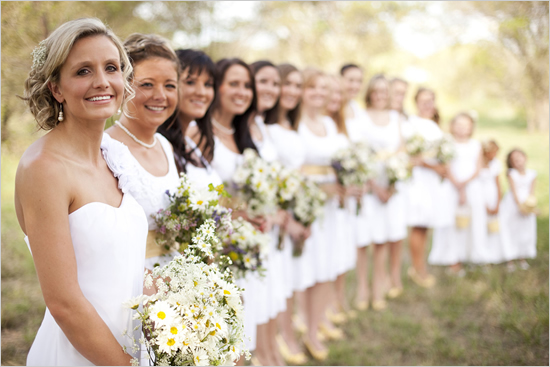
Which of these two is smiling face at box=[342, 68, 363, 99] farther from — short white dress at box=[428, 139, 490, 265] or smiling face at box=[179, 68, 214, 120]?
smiling face at box=[179, 68, 214, 120]

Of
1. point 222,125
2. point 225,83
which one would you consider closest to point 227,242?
point 222,125

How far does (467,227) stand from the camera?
7.46 m

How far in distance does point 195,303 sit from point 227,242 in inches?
51.0

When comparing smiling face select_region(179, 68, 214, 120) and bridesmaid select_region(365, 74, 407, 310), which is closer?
smiling face select_region(179, 68, 214, 120)

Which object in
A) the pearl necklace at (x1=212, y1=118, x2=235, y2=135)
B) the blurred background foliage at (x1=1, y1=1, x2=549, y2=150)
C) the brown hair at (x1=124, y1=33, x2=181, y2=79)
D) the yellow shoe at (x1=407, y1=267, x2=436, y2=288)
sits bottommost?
the yellow shoe at (x1=407, y1=267, x2=436, y2=288)

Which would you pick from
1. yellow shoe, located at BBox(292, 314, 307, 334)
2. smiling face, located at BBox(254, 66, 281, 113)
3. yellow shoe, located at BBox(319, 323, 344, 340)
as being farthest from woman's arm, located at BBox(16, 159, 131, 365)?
Result: yellow shoe, located at BBox(319, 323, 344, 340)

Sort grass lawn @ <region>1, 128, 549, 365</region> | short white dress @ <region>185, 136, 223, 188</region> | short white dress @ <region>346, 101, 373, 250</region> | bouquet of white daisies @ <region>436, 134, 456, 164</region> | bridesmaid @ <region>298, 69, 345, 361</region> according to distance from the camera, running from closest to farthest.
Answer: short white dress @ <region>185, 136, 223, 188</region>, grass lawn @ <region>1, 128, 549, 365</region>, bridesmaid @ <region>298, 69, 345, 361</region>, short white dress @ <region>346, 101, 373, 250</region>, bouquet of white daisies @ <region>436, 134, 456, 164</region>

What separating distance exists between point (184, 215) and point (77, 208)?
724 mm

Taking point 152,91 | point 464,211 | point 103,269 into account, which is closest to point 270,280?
point 152,91

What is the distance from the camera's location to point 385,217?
6.30 meters

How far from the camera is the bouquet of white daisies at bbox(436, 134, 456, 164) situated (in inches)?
270

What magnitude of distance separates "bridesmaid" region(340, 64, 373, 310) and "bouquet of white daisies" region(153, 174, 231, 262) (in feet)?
11.8

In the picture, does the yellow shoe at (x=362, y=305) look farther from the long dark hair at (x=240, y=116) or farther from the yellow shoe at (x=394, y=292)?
the long dark hair at (x=240, y=116)

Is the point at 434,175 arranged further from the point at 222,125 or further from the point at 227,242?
the point at 227,242
